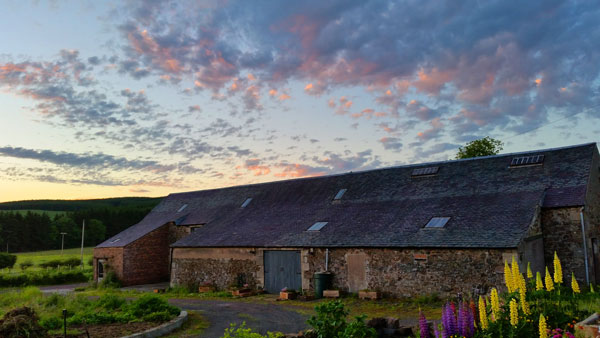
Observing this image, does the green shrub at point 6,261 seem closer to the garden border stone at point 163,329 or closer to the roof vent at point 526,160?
the garden border stone at point 163,329

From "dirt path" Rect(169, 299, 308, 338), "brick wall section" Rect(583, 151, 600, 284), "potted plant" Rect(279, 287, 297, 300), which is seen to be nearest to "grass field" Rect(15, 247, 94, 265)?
"dirt path" Rect(169, 299, 308, 338)

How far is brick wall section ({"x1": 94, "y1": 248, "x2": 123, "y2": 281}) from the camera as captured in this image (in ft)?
100

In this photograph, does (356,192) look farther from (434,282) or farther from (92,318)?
(92,318)

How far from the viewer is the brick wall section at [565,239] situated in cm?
1792

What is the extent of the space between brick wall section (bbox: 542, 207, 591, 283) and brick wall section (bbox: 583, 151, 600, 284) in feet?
1.62

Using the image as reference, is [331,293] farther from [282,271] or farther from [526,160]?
[526,160]

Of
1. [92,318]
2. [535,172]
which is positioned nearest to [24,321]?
[92,318]

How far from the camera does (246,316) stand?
15.9m

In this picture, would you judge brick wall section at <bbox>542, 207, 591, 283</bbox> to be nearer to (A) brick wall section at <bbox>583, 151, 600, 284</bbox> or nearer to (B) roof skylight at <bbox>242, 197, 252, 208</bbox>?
(A) brick wall section at <bbox>583, 151, 600, 284</bbox>

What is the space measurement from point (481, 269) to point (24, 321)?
46.7 ft

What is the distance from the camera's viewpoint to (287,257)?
2214cm

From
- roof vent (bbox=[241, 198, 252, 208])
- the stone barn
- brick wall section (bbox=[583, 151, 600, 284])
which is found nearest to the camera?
the stone barn

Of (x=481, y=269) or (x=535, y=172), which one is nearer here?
(x=481, y=269)

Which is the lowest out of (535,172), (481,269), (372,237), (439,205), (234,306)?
(234,306)
